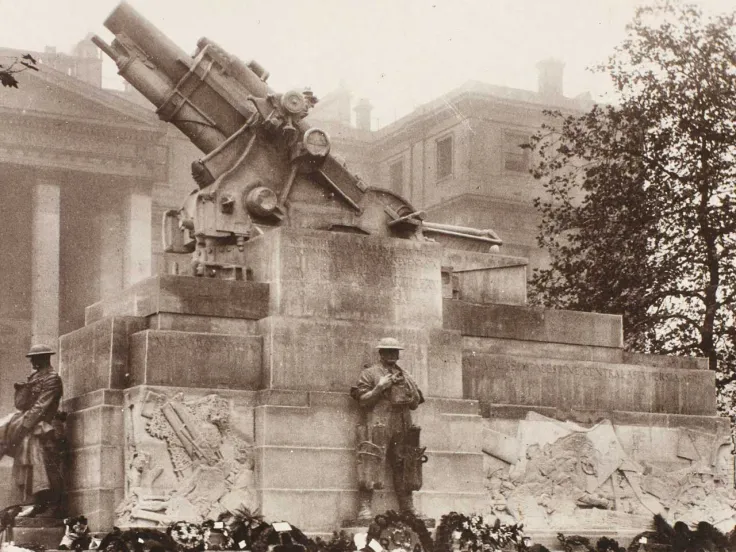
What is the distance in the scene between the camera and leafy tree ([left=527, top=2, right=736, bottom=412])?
102 ft

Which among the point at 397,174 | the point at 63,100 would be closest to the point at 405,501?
the point at 63,100

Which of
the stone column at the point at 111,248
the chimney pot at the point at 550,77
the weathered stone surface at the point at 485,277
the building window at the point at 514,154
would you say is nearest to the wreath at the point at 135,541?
the weathered stone surface at the point at 485,277

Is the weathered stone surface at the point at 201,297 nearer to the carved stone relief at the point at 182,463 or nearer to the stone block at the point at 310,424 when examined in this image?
the carved stone relief at the point at 182,463

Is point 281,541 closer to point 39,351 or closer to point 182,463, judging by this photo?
point 182,463

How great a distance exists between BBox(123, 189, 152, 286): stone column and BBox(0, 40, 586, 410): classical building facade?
0.16 ft

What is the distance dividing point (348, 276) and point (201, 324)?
6.75ft

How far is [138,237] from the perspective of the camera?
5566 centimetres

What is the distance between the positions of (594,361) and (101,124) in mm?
36677

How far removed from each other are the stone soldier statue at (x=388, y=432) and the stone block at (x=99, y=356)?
9.31 ft

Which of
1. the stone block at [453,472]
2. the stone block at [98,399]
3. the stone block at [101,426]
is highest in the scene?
the stone block at [98,399]

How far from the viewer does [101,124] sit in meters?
56.1

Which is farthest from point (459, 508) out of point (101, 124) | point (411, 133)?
point (411, 133)

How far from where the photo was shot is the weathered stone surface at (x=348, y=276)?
2006 centimetres

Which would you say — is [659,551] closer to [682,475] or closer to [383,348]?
[682,475]
